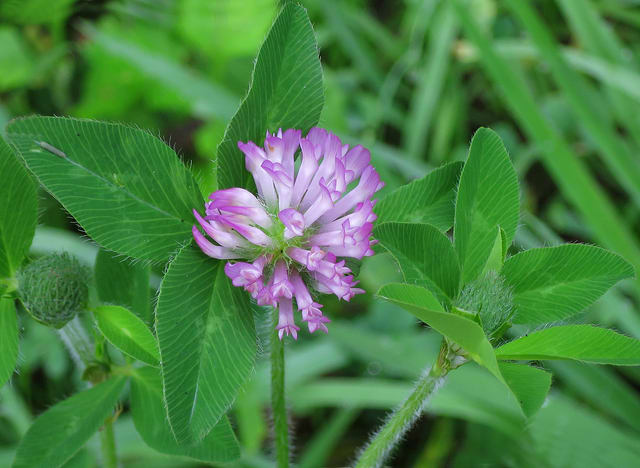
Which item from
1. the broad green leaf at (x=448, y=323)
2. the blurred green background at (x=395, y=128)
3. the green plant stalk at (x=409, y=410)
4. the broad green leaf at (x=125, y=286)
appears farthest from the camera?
the blurred green background at (x=395, y=128)

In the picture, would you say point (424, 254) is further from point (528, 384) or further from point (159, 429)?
point (159, 429)

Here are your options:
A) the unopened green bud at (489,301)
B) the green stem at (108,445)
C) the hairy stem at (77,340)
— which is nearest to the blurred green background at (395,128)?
the green stem at (108,445)

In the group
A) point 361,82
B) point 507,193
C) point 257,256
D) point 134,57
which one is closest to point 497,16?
point 361,82

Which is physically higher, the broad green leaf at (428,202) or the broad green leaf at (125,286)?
the broad green leaf at (428,202)

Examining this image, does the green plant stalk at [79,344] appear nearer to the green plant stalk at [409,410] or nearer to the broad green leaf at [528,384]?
the green plant stalk at [409,410]

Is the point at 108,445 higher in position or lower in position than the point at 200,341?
lower

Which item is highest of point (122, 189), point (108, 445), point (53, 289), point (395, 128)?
point (122, 189)

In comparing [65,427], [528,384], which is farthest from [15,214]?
[528,384]
